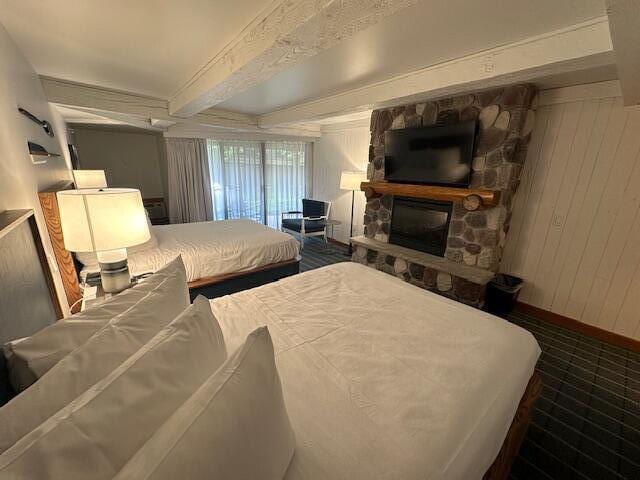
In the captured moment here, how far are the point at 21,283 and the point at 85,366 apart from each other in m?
0.57

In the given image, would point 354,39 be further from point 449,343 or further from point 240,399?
point 240,399

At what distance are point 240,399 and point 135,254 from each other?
241cm

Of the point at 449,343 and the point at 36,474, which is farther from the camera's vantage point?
the point at 449,343

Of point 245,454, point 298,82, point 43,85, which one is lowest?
point 245,454

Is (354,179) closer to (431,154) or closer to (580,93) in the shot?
(431,154)

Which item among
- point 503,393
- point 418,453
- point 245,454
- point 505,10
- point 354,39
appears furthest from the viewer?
point 354,39

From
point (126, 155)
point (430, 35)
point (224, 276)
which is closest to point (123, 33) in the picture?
point (430, 35)

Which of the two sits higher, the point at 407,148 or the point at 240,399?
the point at 407,148

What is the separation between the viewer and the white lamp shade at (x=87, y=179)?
10.1ft

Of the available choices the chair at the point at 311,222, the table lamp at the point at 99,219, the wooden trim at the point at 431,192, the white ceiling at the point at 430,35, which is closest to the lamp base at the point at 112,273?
the table lamp at the point at 99,219

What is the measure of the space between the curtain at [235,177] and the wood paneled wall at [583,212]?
4.58 m

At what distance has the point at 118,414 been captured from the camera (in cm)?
52

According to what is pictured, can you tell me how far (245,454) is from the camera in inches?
21.3

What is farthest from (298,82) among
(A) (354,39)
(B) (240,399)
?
(B) (240,399)
